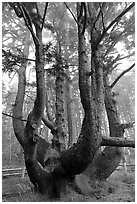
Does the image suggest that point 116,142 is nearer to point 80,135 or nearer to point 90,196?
point 80,135

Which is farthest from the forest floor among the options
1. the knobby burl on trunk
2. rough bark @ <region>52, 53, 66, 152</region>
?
rough bark @ <region>52, 53, 66, 152</region>

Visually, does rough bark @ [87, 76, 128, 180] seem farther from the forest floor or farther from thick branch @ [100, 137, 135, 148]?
thick branch @ [100, 137, 135, 148]

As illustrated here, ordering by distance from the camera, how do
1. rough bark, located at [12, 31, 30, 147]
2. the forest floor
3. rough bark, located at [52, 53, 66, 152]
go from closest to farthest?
the forest floor → rough bark, located at [52, 53, 66, 152] → rough bark, located at [12, 31, 30, 147]

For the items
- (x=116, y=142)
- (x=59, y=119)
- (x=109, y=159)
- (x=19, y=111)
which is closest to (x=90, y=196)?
(x=109, y=159)

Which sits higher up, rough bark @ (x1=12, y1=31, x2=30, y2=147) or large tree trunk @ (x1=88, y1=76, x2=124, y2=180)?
rough bark @ (x1=12, y1=31, x2=30, y2=147)

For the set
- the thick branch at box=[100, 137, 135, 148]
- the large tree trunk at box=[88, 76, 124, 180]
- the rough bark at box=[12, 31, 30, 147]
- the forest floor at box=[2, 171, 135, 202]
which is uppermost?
the rough bark at box=[12, 31, 30, 147]

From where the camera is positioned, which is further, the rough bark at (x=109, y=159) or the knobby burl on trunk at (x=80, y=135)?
the rough bark at (x=109, y=159)

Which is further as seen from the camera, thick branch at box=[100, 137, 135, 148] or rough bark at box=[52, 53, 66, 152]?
rough bark at box=[52, 53, 66, 152]

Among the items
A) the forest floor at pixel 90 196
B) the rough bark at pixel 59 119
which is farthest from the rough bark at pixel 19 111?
the forest floor at pixel 90 196

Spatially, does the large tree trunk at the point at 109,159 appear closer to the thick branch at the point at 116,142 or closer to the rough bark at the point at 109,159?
the rough bark at the point at 109,159

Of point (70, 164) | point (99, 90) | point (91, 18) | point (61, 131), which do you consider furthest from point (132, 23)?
point (70, 164)

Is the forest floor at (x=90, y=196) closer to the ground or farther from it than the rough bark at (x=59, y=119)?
closer to the ground

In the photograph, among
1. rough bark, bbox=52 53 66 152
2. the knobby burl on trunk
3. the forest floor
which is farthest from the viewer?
rough bark, bbox=52 53 66 152

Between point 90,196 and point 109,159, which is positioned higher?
point 109,159
